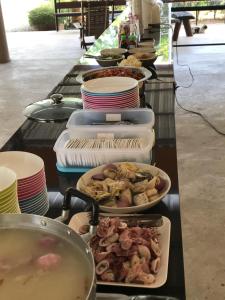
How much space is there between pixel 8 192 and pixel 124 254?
0.21 metres

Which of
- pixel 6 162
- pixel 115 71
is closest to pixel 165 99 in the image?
pixel 115 71

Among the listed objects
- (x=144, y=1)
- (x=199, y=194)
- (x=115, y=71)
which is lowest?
(x=199, y=194)

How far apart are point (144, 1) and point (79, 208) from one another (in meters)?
2.22

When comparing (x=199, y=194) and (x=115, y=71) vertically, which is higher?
(x=115, y=71)

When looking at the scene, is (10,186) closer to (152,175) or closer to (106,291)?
(106,291)

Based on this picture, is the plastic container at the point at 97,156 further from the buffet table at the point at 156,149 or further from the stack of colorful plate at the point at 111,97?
the stack of colorful plate at the point at 111,97

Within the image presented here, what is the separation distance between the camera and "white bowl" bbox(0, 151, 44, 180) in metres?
0.87

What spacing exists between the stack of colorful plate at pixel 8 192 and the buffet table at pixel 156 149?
16 centimetres

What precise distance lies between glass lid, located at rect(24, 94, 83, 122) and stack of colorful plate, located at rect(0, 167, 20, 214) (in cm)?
64

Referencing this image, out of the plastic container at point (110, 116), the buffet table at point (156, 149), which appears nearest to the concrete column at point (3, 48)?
the buffet table at point (156, 149)

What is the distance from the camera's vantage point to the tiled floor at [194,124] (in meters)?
1.67

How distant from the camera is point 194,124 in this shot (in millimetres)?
3021

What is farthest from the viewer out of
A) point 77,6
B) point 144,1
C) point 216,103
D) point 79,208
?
point 77,6

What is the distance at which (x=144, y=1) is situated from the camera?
9.09ft
